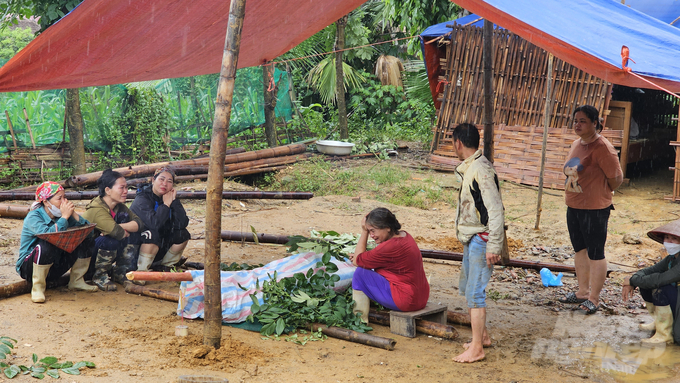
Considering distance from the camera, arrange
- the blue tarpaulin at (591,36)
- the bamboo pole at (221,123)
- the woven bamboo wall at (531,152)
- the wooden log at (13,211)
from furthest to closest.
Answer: the woven bamboo wall at (531,152), the wooden log at (13,211), the blue tarpaulin at (591,36), the bamboo pole at (221,123)

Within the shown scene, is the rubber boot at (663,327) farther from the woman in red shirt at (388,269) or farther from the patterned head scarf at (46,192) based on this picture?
the patterned head scarf at (46,192)

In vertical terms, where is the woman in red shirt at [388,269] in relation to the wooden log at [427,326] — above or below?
above

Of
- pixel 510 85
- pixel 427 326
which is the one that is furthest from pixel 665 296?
pixel 510 85

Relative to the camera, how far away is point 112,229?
4.72m

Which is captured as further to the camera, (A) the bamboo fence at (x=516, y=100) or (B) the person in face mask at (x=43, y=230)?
(A) the bamboo fence at (x=516, y=100)

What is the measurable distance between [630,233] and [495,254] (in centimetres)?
479

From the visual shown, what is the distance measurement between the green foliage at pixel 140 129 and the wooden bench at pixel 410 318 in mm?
7620

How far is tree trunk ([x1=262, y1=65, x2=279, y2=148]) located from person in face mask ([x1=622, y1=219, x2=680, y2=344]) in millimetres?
8793

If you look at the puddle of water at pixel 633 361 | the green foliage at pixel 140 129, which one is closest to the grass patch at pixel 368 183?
the green foliage at pixel 140 129

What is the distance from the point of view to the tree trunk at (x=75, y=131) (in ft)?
29.3

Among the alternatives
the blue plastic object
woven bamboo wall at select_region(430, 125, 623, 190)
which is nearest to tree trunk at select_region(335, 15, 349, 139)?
woven bamboo wall at select_region(430, 125, 623, 190)

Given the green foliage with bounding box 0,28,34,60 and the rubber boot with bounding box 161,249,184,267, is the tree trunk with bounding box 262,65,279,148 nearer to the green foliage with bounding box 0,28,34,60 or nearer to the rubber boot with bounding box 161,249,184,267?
the rubber boot with bounding box 161,249,184,267

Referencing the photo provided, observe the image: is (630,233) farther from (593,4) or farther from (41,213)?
(41,213)

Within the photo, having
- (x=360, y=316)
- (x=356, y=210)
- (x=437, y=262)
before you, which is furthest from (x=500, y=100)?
(x=360, y=316)
